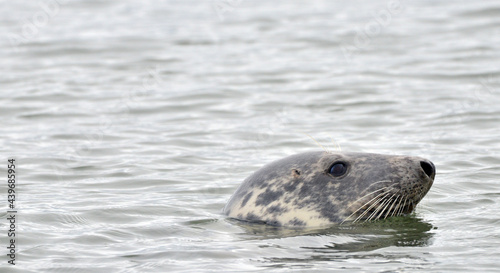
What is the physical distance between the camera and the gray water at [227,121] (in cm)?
809

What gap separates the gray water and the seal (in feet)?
0.66

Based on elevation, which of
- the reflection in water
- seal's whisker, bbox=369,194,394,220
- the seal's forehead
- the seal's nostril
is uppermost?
the seal's forehead

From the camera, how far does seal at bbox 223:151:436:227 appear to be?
857 cm

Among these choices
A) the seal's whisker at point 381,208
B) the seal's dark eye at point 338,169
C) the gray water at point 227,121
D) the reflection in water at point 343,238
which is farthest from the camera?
the seal's dark eye at point 338,169

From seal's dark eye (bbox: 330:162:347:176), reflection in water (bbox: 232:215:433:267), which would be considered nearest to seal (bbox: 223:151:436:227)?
seal's dark eye (bbox: 330:162:347:176)

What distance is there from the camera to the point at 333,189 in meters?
8.75

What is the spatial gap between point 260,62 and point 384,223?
1180 centimetres

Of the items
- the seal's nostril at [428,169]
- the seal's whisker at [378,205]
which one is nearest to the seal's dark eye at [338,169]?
the seal's whisker at [378,205]

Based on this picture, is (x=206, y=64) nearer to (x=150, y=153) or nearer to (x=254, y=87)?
(x=254, y=87)

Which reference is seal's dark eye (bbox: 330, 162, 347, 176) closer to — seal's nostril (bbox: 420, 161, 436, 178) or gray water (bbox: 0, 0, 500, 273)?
gray water (bbox: 0, 0, 500, 273)

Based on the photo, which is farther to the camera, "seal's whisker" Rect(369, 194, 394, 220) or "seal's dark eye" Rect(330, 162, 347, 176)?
"seal's dark eye" Rect(330, 162, 347, 176)

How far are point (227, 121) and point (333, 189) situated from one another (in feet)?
21.4

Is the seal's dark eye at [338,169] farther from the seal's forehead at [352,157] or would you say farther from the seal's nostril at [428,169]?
the seal's nostril at [428,169]

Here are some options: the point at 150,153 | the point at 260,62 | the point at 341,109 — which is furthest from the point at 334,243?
the point at 260,62
